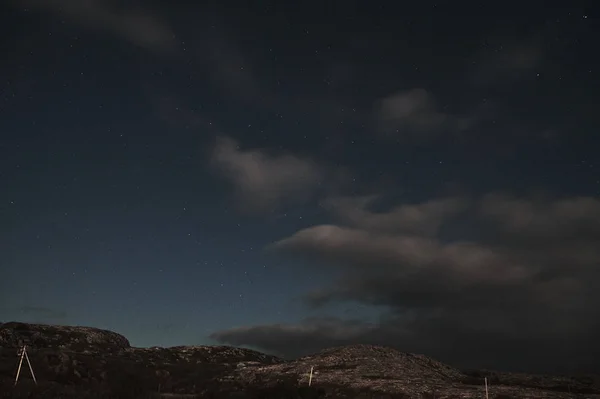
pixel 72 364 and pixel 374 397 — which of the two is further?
pixel 72 364

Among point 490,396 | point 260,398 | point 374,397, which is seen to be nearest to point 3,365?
point 260,398

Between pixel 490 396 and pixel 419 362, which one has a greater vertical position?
pixel 419 362

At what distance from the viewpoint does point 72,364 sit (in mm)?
94062

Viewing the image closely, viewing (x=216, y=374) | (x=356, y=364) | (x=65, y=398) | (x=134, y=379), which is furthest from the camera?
(x=356, y=364)

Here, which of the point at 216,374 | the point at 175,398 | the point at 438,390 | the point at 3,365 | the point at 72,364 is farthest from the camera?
the point at 216,374

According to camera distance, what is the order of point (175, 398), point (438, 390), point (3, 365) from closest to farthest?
point (175, 398) < point (3, 365) < point (438, 390)

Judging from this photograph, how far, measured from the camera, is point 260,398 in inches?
2114

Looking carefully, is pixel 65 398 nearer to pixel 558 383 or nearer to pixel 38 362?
pixel 38 362

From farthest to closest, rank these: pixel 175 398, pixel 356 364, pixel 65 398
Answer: pixel 356 364 < pixel 175 398 < pixel 65 398

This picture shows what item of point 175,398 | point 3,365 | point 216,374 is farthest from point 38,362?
point 216,374

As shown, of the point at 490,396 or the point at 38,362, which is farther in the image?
the point at 490,396

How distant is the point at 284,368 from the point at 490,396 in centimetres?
7385

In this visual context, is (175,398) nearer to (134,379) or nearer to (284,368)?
(134,379)

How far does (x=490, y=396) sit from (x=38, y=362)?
84.7 meters
